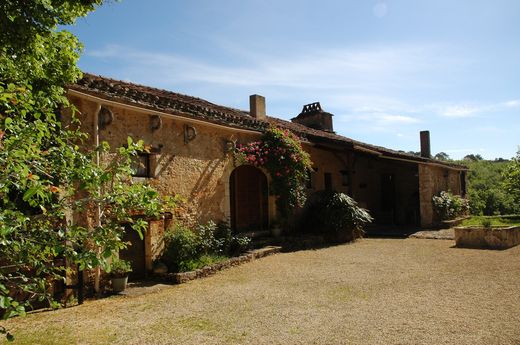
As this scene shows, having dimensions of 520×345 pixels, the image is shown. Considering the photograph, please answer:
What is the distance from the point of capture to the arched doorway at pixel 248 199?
10844 mm

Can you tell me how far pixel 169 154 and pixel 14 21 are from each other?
15.1 feet

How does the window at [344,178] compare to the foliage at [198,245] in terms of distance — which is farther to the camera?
the window at [344,178]

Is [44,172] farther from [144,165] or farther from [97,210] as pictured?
[144,165]

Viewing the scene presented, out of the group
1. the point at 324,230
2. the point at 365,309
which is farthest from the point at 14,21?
the point at 324,230

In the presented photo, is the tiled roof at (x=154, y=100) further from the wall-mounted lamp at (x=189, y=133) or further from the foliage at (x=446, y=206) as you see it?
the foliage at (x=446, y=206)

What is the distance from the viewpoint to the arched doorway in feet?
35.6

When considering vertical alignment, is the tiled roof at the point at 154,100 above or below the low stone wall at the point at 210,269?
above

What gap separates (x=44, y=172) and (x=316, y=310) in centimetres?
399

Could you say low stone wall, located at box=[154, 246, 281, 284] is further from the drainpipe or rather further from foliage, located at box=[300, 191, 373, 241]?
foliage, located at box=[300, 191, 373, 241]

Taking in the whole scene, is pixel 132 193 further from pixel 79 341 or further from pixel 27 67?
pixel 79 341

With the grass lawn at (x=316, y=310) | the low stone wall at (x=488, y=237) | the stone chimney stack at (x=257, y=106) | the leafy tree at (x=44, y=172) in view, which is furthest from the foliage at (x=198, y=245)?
the low stone wall at (x=488, y=237)

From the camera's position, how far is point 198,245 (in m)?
8.05

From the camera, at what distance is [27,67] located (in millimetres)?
3922

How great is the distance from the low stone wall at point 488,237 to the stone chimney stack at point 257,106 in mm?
7388
